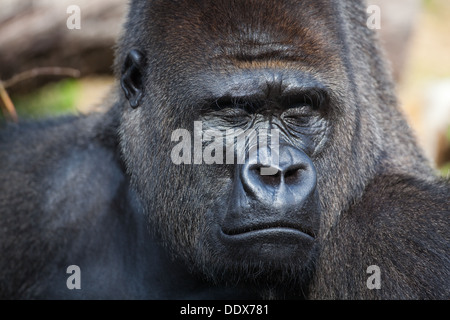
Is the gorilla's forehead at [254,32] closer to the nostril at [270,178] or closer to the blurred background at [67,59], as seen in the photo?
the nostril at [270,178]

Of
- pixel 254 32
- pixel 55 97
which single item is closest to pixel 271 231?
pixel 254 32

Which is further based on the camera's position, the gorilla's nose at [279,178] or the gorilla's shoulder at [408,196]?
the gorilla's shoulder at [408,196]

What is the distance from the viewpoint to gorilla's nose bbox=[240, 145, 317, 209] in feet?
10.8

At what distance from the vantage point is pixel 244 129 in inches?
145

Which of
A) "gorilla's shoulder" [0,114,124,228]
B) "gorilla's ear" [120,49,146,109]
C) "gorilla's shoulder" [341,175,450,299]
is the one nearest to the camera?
"gorilla's shoulder" [341,175,450,299]

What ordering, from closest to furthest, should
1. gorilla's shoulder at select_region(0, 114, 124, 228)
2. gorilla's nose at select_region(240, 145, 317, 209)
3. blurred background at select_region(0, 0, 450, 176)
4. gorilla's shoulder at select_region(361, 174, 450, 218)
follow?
gorilla's nose at select_region(240, 145, 317, 209) → gorilla's shoulder at select_region(361, 174, 450, 218) → gorilla's shoulder at select_region(0, 114, 124, 228) → blurred background at select_region(0, 0, 450, 176)

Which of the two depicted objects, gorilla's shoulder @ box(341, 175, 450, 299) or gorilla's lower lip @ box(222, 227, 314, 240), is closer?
gorilla's lower lip @ box(222, 227, 314, 240)

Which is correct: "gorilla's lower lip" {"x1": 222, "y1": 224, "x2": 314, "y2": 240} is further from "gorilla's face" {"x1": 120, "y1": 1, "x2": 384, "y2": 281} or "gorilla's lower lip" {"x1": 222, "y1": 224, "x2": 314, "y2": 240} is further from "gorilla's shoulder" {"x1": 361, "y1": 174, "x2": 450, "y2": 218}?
"gorilla's shoulder" {"x1": 361, "y1": 174, "x2": 450, "y2": 218}

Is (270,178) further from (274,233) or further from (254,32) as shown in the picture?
(254,32)

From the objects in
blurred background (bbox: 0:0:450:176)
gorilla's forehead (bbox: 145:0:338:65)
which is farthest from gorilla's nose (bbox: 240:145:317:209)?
blurred background (bbox: 0:0:450:176)

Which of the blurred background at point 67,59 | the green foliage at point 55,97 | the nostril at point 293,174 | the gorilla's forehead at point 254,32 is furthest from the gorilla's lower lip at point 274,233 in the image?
the green foliage at point 55,97

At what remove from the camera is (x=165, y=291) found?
438 cm

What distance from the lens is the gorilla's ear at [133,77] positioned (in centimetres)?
408

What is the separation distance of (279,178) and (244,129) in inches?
18.7
